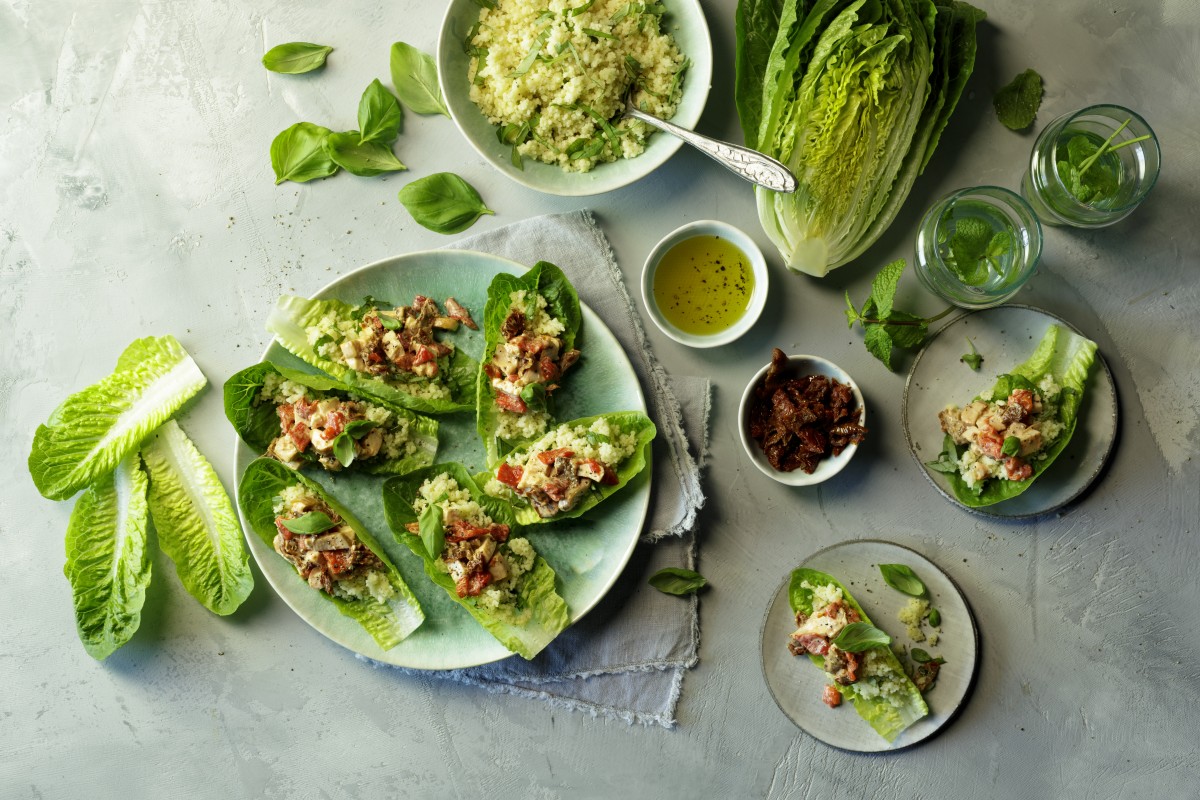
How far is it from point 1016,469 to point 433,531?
2.48m

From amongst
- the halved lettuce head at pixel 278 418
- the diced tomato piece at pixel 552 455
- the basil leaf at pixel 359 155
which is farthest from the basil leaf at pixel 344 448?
the basil leaf at pixel 359 155

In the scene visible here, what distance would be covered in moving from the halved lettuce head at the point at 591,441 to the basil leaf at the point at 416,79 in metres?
1.58

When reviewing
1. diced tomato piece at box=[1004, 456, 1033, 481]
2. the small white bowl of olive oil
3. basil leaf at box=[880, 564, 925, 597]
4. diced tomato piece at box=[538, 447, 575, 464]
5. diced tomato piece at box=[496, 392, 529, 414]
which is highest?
the small white bowl of olive oil

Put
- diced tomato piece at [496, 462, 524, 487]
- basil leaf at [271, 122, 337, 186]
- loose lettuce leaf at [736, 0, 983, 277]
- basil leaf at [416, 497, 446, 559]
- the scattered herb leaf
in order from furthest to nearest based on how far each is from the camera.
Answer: basil leaf at [271, 122, 337, 186] → the scattered herb leaf → diced tomato piece at [496, 462, 524, 487] → basil leaf at [416, 497, 446, 559] → loose lettuce leaf at [736, 0, 983, 277]

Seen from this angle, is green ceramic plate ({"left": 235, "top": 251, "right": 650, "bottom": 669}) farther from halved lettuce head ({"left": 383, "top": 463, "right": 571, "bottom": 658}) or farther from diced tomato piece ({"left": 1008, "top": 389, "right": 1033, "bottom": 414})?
diced tomato piece ({"left": 1008, "top": 389, "right": 1033, "bottom": 414})

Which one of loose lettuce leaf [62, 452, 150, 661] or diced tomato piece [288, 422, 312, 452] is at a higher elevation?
diced tomato piece [288, 422, 312, 452]

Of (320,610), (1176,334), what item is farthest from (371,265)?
(1176,334)

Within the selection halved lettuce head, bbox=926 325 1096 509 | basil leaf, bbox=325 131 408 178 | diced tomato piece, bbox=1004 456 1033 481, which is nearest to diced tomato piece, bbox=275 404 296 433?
basil leaf, bbox=325 131 408 178

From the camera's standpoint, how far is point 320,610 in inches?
144

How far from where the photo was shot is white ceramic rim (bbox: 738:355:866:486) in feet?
11.6

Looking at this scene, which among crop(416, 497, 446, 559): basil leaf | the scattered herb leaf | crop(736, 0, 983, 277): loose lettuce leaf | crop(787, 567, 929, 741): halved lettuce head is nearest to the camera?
crop(736, 0, 983, 277): loose lettuce leaf

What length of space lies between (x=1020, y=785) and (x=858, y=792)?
747 millimetres

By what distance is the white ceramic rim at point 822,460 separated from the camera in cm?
354

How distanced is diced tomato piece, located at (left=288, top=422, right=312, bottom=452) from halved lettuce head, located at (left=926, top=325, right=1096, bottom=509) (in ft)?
9.02
